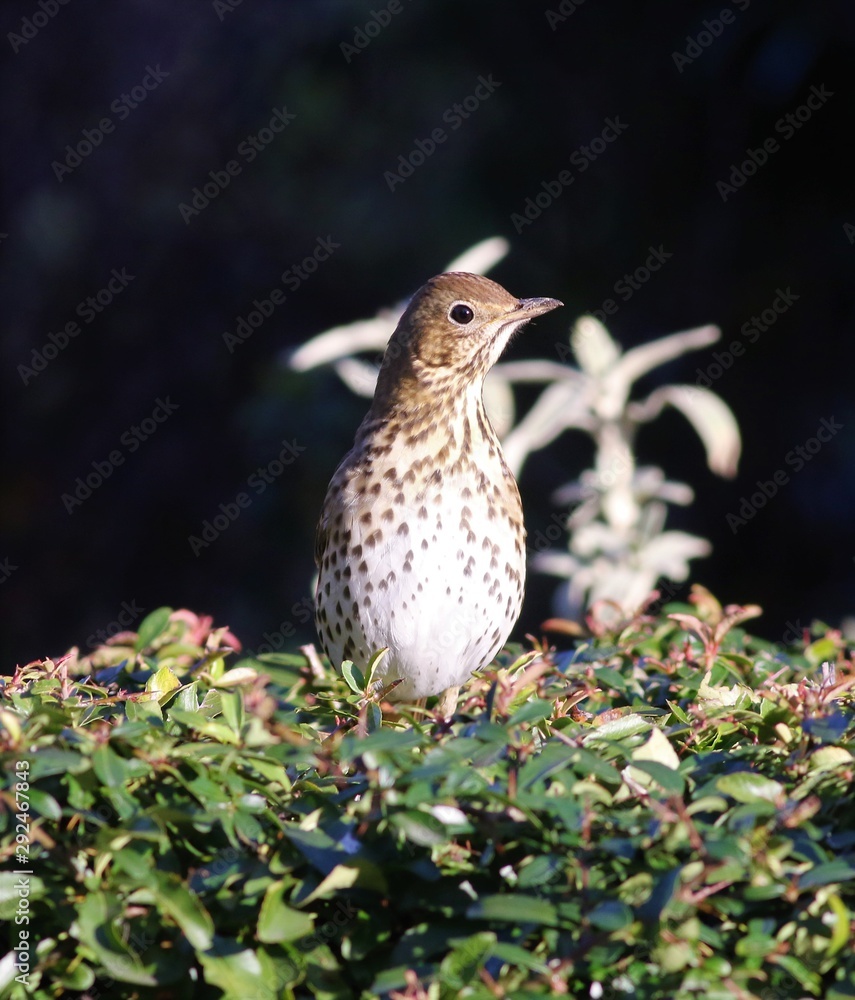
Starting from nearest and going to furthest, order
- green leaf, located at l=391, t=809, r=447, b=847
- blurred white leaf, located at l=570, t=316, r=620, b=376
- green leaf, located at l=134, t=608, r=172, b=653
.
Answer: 1. green leaf, located at l=391, t=809, r=447, b=847
2. green leaf, located at l=134, t=608, r=172, b=653
3. blurred white leaf, located at l=570, t=316, r=620, b=376

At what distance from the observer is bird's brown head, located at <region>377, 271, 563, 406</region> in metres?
3.07

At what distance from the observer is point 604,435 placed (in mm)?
3793

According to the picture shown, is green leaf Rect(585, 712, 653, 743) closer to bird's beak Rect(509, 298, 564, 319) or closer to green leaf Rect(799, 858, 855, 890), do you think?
green leaf Rect(799, 858, 855, 890)

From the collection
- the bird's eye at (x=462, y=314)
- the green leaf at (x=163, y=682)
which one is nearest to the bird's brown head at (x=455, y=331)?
the bird's eye at (x=462, y=314)

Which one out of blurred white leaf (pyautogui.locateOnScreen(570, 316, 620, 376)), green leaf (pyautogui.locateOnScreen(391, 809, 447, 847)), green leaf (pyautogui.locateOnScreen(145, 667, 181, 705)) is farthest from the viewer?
blurred white leaf (pyautogui.locateOnScreen(570, 316, 620, 376))

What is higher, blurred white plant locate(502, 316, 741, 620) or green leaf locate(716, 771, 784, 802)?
blurred white plant locate(502, 316, 741, 620)

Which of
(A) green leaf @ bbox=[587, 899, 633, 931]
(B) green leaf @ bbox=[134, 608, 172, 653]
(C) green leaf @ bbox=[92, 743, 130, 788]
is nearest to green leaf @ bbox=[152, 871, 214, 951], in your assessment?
(C) green leaf @ bbox=[92, 743, 130, 788]

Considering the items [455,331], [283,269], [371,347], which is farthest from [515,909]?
[283,269]

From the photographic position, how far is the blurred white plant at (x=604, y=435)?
142 inches

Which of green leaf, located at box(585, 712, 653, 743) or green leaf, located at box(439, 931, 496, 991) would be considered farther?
green leaf, located at box(585, 712, 653, 743)

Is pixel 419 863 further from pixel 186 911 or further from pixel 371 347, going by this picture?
pixel 371 347

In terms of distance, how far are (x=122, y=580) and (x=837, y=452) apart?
12.6 feet

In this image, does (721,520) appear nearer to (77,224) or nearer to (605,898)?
(77,224)

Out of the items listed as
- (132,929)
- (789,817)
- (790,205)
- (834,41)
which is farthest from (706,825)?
(790,205)
